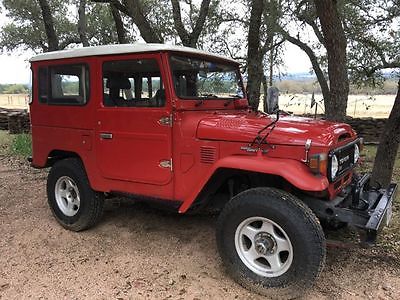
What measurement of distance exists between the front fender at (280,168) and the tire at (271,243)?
18 centimetres

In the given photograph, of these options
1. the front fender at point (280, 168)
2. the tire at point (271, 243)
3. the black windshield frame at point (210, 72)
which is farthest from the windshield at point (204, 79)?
the tire at point (271, 243)

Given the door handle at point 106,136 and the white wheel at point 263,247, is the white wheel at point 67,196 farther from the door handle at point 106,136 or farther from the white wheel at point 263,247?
the white wheel at point 263,247

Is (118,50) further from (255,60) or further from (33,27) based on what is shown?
(33,27)

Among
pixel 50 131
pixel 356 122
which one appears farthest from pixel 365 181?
pixel 356 122

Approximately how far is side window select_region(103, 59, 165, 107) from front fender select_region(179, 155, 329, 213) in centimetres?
89

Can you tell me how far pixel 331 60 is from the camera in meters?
5.79

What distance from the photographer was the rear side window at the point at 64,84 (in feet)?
14.3

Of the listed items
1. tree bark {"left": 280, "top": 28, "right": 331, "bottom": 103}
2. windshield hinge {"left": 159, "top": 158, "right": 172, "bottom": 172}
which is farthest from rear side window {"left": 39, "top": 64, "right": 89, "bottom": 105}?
tree bark {"left": 280, "top": 28, "right": 331, "bottom": 103}

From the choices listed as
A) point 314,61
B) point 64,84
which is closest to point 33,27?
point 314,61

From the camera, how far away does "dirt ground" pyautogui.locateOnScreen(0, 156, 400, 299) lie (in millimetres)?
3387

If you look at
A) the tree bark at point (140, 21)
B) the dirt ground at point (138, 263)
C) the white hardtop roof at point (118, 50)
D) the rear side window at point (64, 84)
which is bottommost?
the dirt ground at point (138, 263)

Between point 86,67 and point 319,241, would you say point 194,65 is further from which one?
point 319,241

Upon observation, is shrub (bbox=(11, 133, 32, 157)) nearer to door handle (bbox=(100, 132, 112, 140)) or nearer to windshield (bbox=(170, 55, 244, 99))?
door handle (bbox=(100, 132, 112, 140))

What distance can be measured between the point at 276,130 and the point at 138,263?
181 centimetres
